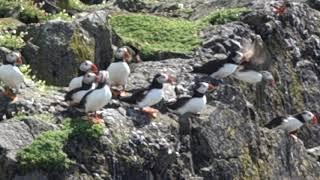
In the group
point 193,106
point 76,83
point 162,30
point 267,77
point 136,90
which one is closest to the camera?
point 76,83

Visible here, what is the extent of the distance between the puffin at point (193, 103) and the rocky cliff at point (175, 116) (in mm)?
149

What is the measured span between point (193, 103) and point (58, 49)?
3.03 metres

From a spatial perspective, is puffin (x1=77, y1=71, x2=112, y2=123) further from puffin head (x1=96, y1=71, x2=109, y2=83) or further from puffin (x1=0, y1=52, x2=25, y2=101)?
puffin (x1=0, y1=52, x2=25, y2=101)

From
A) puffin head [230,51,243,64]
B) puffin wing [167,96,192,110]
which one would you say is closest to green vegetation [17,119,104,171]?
puffin wing [167,96,192,110]

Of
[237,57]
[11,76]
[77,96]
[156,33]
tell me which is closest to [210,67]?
[237,57]

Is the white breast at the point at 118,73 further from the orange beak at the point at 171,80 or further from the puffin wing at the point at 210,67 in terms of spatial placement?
the puffin wing at the point at 210,67

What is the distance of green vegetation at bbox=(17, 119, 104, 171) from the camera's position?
45.0 ft

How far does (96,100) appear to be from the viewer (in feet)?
48.3

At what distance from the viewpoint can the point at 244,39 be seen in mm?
20484

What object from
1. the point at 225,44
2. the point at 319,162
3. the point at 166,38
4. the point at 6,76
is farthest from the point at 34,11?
the point at 319,162

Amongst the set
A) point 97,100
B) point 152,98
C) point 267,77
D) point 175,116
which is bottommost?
point 267,77

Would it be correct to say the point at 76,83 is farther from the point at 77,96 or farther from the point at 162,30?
the point at 162,30

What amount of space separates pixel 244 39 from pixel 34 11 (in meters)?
4.54

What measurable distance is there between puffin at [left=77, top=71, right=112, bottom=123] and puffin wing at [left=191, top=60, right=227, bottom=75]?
12.2 ft
